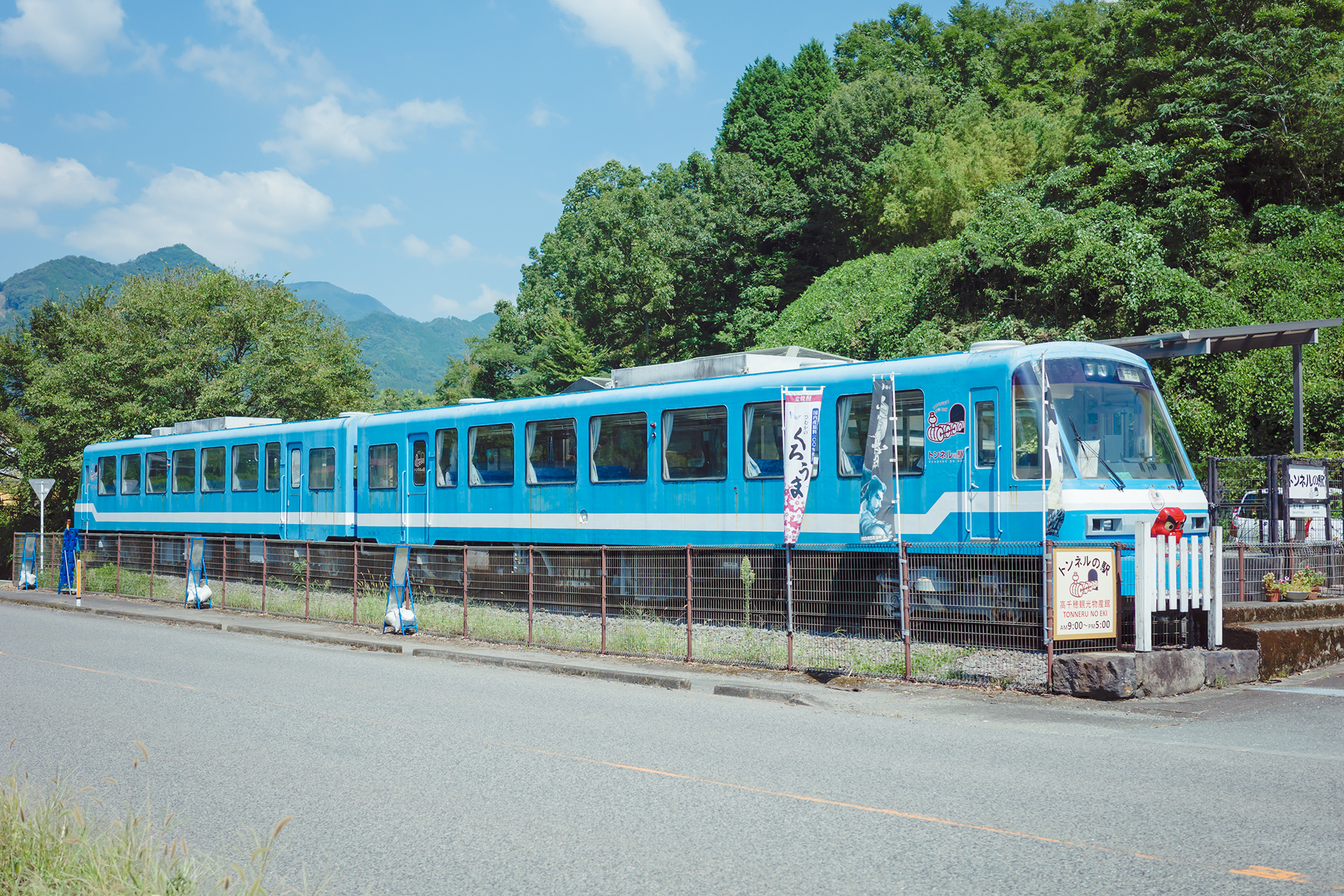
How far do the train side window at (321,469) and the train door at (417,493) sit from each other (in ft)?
9.29

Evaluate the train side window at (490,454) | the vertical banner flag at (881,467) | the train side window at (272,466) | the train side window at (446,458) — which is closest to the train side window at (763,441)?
the vertical banner flag at (881,467)

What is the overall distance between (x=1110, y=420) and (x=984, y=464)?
1.65 meters

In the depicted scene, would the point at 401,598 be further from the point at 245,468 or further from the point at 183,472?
the point at 183,472

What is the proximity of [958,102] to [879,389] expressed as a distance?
48.3 meters

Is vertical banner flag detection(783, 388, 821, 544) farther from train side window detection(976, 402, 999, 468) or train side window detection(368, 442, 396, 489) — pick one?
train side window detection(368, 442, 396, 489)

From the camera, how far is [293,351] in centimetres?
3850

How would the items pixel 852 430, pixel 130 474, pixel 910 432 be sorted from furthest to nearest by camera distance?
pixel 130 474, pixel 852 430, pixel 910 432

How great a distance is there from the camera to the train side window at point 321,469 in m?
24.4

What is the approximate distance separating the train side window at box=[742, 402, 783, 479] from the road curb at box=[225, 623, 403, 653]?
5.67 metres

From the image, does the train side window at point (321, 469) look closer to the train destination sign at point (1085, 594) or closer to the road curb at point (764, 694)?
the road curb at point (764, 694)

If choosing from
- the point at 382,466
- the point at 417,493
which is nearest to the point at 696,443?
the point at 417,493

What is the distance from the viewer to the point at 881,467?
46.0ft

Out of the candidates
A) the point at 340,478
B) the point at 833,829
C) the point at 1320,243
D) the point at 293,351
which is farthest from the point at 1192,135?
the point at 833,829

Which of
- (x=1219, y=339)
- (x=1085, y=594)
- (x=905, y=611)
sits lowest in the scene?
(x=905, y=611)
